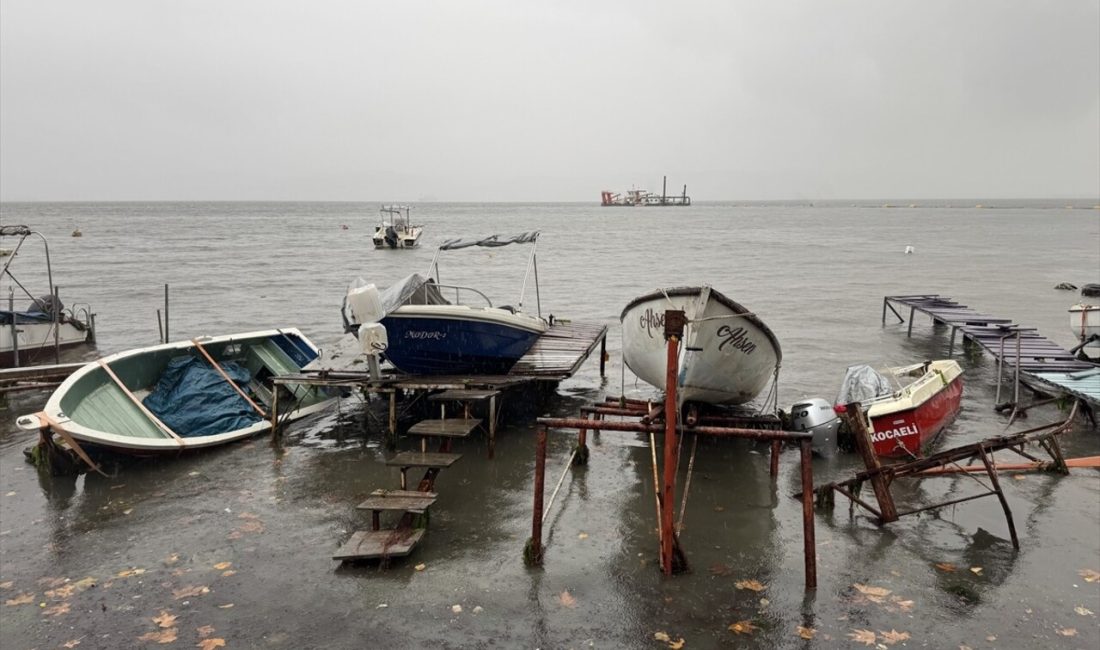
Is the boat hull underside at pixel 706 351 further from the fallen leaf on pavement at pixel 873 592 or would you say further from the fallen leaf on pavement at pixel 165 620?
the fallen leaf on pavement at pixel 165 620

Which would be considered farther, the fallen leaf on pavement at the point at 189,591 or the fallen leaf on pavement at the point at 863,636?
the fallen leaf on pavement at the point at 189,591

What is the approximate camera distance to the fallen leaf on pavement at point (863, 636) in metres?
6.38

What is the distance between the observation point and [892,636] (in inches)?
255

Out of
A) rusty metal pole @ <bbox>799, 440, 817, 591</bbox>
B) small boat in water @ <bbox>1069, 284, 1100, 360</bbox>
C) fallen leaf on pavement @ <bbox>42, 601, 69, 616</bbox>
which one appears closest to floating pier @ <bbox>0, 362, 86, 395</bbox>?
fallen leaf on pavement @ <bbox>42, 601, 69, 616</bbox>

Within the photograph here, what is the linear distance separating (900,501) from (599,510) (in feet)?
13.0

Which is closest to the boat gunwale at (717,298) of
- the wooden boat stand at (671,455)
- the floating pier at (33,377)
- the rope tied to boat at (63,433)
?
the wooden boat stand at (671,455)

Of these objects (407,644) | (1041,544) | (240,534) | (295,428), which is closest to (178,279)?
(295,428)

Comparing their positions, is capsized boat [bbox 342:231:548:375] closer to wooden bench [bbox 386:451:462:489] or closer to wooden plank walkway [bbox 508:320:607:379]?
wooden plank walkway [bbox 508:320:607:379]

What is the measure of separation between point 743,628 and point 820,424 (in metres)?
5.47

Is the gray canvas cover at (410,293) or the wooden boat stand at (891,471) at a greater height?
the gray canvas cover at (410,293)

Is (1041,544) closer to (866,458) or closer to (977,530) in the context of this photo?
(977,530)

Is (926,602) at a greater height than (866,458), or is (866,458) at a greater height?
(866,458)

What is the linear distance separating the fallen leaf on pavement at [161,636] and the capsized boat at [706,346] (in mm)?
6375

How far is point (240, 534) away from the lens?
867 centimetres
